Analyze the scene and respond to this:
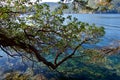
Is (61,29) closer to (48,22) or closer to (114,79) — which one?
(48,22)

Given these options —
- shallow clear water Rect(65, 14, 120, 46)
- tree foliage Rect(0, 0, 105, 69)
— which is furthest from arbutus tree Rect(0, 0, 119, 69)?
shallow clear water Rect(65, 14, 120, 46)

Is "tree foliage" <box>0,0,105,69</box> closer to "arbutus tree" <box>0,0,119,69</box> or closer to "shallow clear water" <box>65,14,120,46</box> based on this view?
"arbutus tree" <box>0,0,119,69</box>

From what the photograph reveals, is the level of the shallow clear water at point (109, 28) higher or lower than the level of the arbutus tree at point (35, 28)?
lower

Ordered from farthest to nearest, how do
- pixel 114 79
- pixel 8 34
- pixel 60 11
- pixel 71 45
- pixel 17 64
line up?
pixel 17 64 < pixel 114 79 < pixel 71 45 < pixel 60 11 < pixel 8 34

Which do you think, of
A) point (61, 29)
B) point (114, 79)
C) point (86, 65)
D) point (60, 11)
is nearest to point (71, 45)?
point (61, 29)

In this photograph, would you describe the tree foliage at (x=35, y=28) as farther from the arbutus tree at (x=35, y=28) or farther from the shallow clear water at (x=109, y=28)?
the shallow clear water at (x=109, y=28)

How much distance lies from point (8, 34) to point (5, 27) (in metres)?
0.27

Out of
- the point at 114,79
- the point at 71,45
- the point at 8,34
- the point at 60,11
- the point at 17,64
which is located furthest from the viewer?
the point at 17,64

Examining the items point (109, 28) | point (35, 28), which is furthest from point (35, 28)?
point (109, 28)

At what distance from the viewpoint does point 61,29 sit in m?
8.50

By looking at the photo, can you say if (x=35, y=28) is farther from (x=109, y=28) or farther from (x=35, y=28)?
(x=109, y=28)

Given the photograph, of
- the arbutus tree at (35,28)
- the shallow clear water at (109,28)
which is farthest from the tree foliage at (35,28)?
the shallow clear water at (109,28)

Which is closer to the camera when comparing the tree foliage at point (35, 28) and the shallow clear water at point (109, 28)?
the tree foliage at point (35, 28)

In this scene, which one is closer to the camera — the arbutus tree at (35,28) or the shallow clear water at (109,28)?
the arbutus tree at (35,28)
